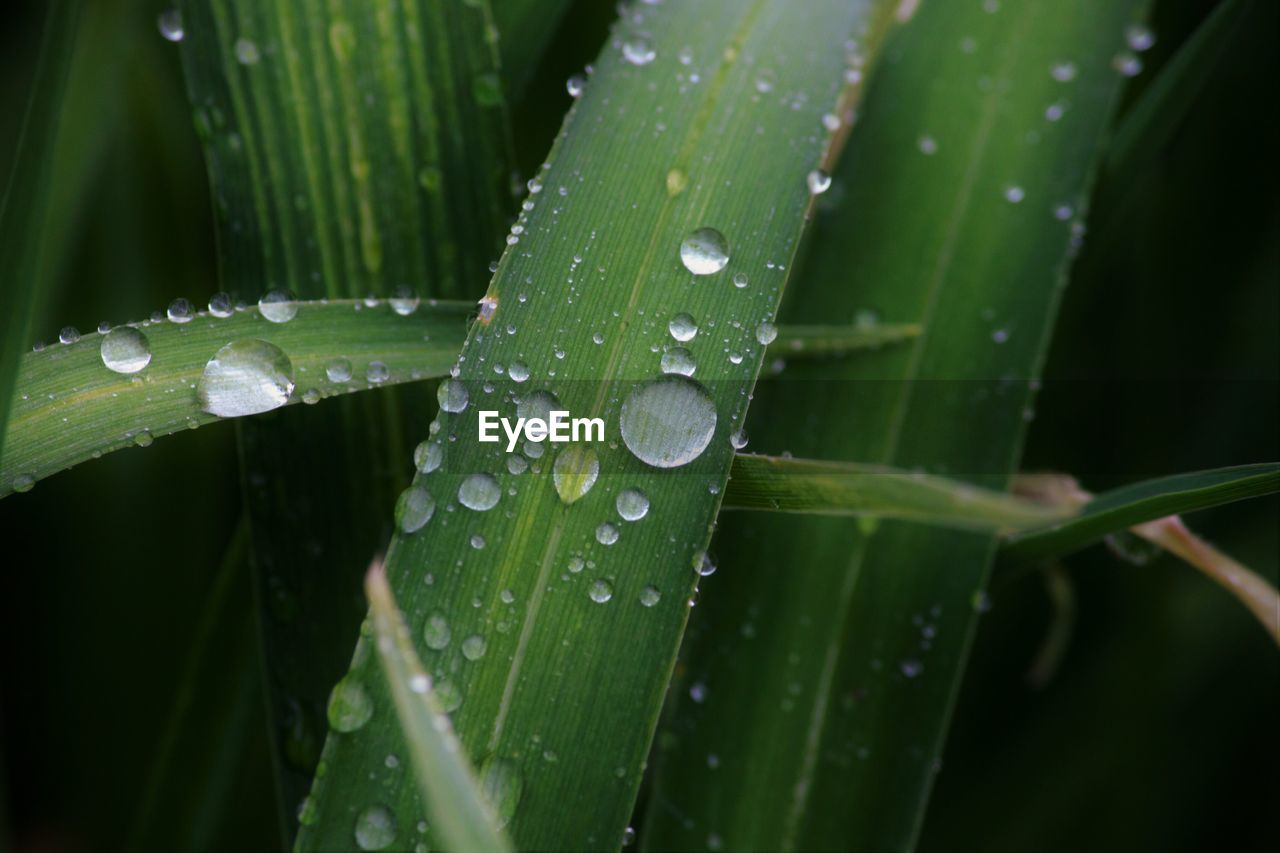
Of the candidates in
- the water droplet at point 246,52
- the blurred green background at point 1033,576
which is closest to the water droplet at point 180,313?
the water droplet at point 246,52

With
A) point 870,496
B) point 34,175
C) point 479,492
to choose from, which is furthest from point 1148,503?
point 34,175

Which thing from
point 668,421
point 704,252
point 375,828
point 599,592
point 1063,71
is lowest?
point 375,828

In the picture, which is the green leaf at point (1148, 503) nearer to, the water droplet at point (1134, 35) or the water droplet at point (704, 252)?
the water droplet at point (704, 252)

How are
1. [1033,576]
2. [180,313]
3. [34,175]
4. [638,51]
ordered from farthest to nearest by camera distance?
[1033,576] < [638,51] < [180,313] < [34,175]

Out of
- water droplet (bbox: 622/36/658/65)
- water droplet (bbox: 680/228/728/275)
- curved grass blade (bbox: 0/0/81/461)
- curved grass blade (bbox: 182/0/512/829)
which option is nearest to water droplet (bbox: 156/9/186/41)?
curved grass blade (bbox: 182/0/512/829)

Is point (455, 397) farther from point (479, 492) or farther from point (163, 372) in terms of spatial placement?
point (163, 372)

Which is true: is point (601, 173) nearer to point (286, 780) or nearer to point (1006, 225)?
point (1006, 225)
